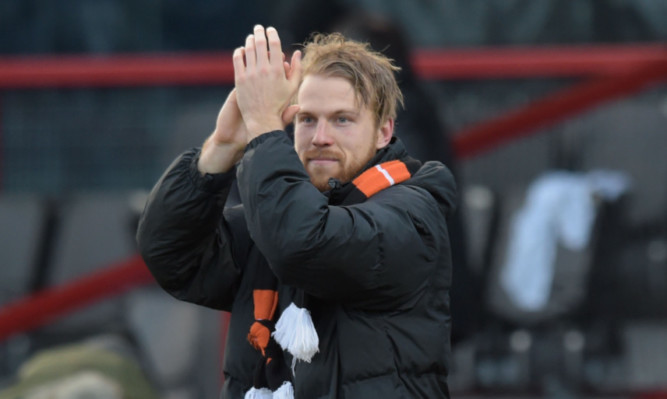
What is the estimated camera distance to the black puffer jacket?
7.54 ft

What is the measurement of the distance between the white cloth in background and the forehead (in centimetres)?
274

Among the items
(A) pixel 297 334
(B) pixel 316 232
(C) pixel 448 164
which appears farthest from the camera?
(C) pixel 448 164

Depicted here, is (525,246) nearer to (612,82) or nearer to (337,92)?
(612,82)

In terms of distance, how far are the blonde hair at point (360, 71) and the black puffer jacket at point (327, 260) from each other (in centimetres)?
9

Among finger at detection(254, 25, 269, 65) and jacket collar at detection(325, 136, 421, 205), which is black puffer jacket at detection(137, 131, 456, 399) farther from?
finger at detection(254, 25, 269, 65)

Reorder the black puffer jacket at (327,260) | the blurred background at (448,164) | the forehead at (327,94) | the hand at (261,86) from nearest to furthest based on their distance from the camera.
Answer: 1. the black puffer jacket at (327,260)
2. the hand at (261,86)
3. the forehead at (327,94)
4. the blurred background at (448,164)

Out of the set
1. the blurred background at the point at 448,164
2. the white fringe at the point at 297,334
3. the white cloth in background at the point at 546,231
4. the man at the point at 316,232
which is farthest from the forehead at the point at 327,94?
the white cloth in background at the point at 546,231

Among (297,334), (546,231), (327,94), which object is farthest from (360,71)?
(546,231)

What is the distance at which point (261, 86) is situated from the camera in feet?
7.88

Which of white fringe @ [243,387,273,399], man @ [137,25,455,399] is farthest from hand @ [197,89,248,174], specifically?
white fringe @ [243,387,273,399]

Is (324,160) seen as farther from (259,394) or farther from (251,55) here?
(259,394)

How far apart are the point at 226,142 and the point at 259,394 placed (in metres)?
0.51

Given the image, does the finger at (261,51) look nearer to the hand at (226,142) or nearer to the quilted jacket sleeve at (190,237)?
the hand at (226,142)

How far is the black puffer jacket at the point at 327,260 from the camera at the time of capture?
2297 mm
